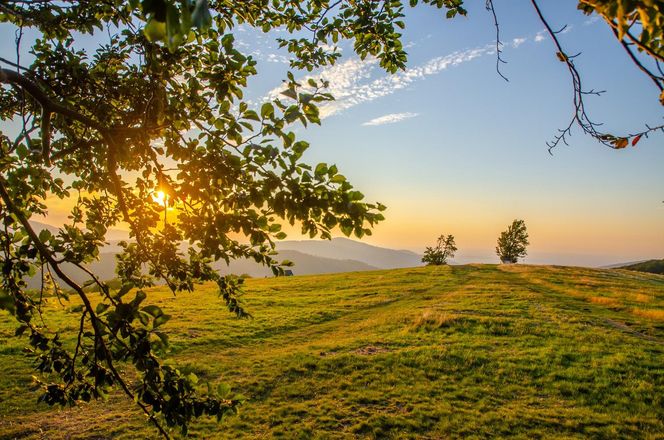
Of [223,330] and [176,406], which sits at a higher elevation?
[176,406]

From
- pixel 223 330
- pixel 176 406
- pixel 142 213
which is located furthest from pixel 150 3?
pixel 223 330

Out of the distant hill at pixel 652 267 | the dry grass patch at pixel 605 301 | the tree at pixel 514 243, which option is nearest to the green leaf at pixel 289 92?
the dry grass patch at pixel 605 301

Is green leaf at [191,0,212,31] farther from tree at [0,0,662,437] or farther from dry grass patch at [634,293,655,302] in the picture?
dry grass patch at [634,293,655,302]

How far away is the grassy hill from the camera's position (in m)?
11.0

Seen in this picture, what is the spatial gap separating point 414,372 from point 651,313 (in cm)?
2192

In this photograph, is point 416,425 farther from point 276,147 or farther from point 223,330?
point 223,330

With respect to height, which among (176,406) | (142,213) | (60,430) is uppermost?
(142,213)

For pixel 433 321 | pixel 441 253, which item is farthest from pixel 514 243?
pixel 433 321

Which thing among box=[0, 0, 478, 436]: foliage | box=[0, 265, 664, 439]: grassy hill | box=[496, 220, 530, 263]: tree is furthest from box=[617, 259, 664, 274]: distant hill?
box=[0, 0, 478, 436]: foliage

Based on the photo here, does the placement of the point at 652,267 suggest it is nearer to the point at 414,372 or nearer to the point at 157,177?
the point at 414,372

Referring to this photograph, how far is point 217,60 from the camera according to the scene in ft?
12.8

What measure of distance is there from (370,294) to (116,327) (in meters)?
34.9

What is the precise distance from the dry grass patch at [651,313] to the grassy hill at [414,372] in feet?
0.50

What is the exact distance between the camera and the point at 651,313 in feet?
82.3
